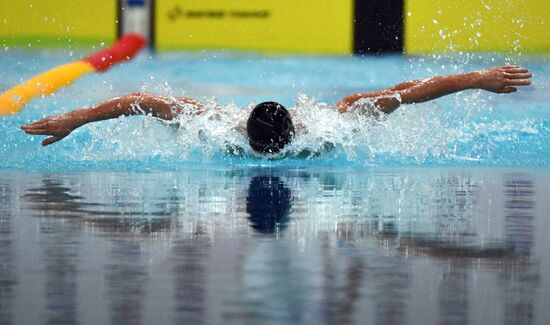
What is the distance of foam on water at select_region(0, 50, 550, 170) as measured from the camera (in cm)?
586

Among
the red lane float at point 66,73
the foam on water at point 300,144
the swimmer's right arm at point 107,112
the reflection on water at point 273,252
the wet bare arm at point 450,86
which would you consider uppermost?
the red lane float at point 66,73

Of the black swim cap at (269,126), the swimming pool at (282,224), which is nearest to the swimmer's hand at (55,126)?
the swimming pool at (282,224)

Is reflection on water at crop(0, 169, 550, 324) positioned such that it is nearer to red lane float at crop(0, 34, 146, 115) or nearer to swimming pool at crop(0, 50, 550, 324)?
swimming pool at crop(0, 50, 550, 324)

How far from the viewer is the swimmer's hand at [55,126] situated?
5488 mm

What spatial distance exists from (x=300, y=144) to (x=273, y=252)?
2.52 m

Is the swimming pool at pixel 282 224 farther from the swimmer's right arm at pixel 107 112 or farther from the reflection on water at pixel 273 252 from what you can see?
the swimmer's right arm at pixel 107 112

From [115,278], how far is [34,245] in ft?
1.83

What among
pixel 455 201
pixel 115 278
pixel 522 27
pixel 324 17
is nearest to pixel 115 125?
pixel 455 201

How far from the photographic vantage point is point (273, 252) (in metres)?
3.28

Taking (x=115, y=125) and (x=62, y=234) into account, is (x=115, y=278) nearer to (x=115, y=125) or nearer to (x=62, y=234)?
(x=62, y=234)

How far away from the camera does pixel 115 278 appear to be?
292cm

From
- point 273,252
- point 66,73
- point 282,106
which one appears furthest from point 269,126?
point 66,73

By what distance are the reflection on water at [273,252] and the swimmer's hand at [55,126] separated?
1.45 ft

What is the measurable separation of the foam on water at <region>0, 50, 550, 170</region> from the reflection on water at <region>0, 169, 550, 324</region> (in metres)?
Result: 0.82
